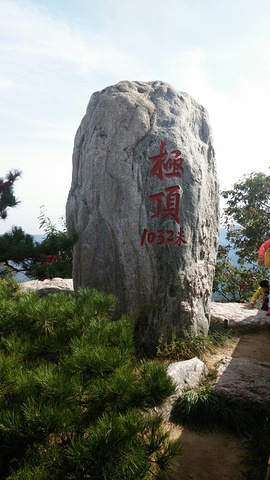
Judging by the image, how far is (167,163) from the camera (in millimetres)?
4500

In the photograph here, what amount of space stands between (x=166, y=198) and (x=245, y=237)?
198 inches

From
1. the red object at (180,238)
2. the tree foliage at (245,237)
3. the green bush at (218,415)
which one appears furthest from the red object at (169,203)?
the tree foliage at (245,237)

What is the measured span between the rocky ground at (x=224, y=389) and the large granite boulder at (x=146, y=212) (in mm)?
655

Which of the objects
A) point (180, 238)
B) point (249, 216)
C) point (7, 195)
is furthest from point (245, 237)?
point (7, 195)

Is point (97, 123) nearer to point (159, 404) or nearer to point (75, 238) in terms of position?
point (75, 238)

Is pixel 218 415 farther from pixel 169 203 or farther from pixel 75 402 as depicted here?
pixel 169 203

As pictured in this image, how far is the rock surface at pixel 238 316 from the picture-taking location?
5.92 meters

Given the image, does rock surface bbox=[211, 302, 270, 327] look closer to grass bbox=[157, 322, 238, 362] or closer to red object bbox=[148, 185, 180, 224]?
grass bbox=[157, 322, 238, 362]

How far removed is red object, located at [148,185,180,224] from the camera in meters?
4.45

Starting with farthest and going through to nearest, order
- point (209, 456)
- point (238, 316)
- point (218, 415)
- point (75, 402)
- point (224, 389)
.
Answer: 1. point (238, 316)
2. point (224, 389)
3. point (218, 415)
4. point (209, 456)
5. point (75, 402)

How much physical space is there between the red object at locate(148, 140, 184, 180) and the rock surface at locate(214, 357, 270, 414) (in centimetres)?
241

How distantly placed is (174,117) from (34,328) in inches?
135

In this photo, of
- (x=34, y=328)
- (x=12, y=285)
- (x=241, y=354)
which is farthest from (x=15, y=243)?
(x=241, y=354)

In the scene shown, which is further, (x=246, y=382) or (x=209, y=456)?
(x=246, y=382)
